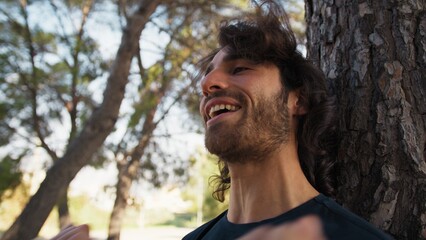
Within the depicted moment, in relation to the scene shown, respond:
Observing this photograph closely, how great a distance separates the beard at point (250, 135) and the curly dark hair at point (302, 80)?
12 centimetres

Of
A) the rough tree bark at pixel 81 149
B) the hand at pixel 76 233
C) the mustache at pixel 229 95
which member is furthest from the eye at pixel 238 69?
the rough tree bark at pixel 81 149

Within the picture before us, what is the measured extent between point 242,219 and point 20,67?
5.89 meters

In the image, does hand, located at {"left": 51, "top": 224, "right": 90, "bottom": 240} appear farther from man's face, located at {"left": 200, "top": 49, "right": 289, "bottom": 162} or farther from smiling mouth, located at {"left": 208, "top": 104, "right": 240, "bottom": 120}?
smiling mouth, located at {"left": 208, "top": 104, "right": 240, "bottom": 120}

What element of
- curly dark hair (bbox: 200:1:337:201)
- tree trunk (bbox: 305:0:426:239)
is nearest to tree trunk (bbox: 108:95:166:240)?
curly dark hair (bbox: 200:1:337:201)

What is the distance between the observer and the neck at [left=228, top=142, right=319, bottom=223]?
1.64 metres

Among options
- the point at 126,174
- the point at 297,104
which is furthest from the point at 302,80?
the point at 126,174

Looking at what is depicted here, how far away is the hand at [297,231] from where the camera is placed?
57.2 inches

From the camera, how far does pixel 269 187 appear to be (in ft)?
5.51

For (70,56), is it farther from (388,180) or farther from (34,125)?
(388,180)

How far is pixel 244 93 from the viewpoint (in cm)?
175

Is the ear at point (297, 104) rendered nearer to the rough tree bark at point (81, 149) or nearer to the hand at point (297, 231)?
the hand at point (297, 231)

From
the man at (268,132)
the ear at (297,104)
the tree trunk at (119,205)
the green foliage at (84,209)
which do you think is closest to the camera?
the man at (268,132)

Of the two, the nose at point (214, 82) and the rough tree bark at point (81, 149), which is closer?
the nose at point (214, 82)

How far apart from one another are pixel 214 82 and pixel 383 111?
1.95ft
